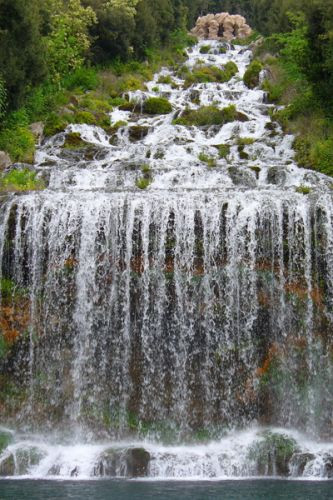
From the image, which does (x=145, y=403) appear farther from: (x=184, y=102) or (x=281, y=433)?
(x=184, y=102)

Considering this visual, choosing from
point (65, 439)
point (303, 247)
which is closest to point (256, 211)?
point (303, 247)

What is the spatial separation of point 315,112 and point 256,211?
429 inches

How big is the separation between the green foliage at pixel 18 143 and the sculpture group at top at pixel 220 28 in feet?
111

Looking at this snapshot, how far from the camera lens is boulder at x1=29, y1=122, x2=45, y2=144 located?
→ 24.8 metres

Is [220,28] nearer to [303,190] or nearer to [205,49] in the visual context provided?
[205,49]

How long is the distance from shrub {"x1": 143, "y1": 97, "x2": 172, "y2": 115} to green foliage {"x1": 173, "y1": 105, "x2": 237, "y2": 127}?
5.81 feet

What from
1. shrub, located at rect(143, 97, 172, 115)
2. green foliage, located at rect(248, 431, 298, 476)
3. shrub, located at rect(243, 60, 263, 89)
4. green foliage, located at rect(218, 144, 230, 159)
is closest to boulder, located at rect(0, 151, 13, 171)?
green foliage, located at rect(218, 144, 230, 159)

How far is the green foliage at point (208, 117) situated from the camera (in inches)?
1082

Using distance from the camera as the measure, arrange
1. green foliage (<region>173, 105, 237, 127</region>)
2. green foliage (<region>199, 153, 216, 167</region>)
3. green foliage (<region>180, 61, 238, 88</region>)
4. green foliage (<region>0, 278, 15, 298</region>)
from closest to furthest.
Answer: green foliage (<region>0, 278, 15, 298</region>), green foliage (<region>199, 153, 216, 167</region>), green foliage (<region>173, 105, 237, 127</region>), green foliage (<region>180, 61, 238, 88</region>)

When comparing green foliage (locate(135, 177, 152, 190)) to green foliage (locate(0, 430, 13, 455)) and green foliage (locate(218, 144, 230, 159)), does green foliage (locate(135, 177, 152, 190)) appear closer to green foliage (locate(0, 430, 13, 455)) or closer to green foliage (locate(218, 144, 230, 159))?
green foliage (locate(218, 144, 230, 159))

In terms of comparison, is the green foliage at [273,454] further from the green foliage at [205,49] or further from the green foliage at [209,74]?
the green foliage at [205,49]

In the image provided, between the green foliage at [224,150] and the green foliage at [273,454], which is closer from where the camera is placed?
the green foliage at [273,454]

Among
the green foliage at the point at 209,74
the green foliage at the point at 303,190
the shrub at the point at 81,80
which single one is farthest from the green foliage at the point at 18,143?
the green foliage at the point at 209,74

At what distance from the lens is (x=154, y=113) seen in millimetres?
29703
